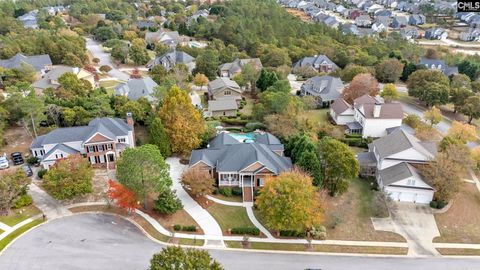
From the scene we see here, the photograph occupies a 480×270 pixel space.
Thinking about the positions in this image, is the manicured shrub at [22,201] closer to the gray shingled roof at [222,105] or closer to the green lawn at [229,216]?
the green lawn at [229,216]

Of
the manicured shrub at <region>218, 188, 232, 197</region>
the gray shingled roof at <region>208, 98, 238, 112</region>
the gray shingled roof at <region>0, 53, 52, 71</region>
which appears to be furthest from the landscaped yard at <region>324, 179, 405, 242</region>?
the gray shingled roof at <region>0, 53, 52, 71</region>

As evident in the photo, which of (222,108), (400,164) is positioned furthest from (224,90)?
(400,164)

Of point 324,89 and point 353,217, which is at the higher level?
point 324,89

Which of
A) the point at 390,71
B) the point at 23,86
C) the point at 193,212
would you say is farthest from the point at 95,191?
the point at 390,71

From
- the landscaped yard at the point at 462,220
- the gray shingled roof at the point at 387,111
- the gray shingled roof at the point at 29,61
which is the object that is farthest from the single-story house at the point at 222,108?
the gray shingled roof at the point at 29,61

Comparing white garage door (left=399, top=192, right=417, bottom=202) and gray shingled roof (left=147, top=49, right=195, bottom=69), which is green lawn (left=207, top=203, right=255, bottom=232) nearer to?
white garage door (left=399, top=192, right=417, bottom=202)

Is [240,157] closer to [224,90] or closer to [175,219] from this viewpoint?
[175,219]
